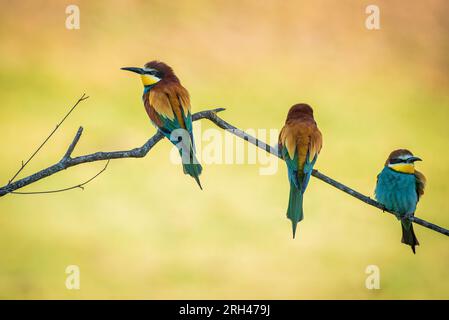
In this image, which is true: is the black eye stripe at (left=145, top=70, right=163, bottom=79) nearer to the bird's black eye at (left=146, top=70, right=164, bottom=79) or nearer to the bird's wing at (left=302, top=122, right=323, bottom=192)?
the bird's black eye at (left=146, top=70, right=164, bottom=79)

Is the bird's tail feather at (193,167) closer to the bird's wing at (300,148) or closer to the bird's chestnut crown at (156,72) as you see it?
the bird's wing at (300,148)

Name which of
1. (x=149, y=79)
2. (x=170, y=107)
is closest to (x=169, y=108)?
(x=170, y=107)

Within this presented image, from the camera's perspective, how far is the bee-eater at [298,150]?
2.33m

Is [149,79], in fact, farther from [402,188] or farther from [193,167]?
[402,188]

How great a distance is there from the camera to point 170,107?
8.26 feet

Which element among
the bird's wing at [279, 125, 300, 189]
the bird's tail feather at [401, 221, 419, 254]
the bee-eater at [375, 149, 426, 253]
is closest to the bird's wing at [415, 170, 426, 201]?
the bee-eater at [375, 149, 426, 253]

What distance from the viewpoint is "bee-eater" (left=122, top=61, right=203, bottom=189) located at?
2.38 meters

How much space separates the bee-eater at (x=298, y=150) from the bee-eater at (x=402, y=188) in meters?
0.56

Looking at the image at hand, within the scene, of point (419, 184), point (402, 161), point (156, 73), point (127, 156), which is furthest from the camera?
point (419, 184)

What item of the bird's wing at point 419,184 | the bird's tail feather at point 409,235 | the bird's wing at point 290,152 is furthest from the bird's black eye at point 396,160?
the bird's wing at point 290,152

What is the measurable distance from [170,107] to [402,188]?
115cm

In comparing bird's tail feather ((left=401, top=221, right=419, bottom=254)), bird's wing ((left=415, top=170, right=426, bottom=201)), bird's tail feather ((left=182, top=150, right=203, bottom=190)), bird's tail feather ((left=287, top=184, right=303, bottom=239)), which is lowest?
bird's tail feather ((left=401, top=221, right=419, bottom=254))

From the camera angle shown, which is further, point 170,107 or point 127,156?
point 170,107

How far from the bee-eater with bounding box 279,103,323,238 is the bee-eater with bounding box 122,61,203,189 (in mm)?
360
